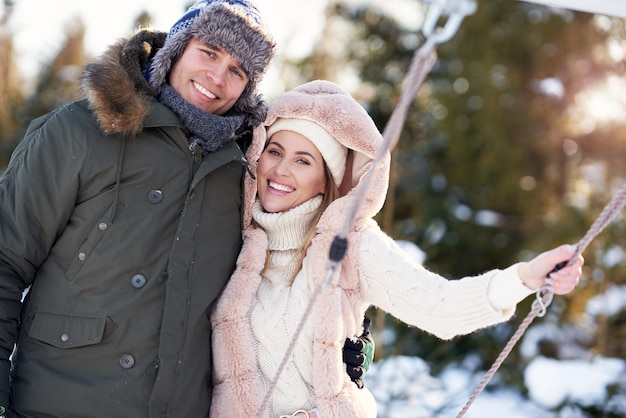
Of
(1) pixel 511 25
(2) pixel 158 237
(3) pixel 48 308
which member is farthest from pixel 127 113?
(1) pixel 511 25

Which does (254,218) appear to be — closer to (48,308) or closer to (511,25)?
(48,308)

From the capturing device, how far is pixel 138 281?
2086 millimetres

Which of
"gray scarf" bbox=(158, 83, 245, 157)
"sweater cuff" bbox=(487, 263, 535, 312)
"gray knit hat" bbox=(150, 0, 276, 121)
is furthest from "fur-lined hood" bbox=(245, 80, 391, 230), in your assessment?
"sweater cuff" bbox=(487, 263, 535, 312)

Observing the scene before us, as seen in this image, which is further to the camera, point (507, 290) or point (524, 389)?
point (524, 389)

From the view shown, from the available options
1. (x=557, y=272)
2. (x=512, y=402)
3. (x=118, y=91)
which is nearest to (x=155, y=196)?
(x=118, y=91)

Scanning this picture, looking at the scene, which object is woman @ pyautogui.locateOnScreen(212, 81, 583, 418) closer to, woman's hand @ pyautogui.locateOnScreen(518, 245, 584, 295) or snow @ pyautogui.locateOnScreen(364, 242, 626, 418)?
woman's hand @ pyautogui.locateOnScreen(518, 245, 584, 295)

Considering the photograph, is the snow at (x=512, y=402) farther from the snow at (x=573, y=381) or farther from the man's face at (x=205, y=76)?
the man's face at (x=205, y=76)

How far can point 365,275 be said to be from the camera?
2.30 m

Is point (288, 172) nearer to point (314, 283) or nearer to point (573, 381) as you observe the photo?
point (314, 283)

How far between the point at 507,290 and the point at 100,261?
3.61 ft

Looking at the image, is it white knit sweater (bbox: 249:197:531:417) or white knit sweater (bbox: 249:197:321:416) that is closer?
white knit sweater (bbox: 249:197:531:417)

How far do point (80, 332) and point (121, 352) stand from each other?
0.12 metres

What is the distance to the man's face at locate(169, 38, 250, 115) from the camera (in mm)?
2299

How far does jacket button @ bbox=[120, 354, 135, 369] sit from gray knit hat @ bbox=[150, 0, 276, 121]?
796 mm
